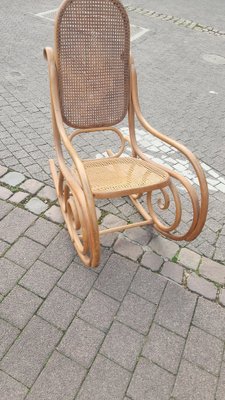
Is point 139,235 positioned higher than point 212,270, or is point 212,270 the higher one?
point 139,235

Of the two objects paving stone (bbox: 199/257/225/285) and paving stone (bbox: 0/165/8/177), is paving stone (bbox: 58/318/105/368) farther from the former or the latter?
paving stone (bbox: 0/165/8/177)

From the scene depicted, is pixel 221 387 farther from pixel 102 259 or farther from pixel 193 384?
pixel 102 259

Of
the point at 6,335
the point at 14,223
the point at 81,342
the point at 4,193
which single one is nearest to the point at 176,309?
the point at 81,342

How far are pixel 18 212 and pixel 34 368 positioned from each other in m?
1.36

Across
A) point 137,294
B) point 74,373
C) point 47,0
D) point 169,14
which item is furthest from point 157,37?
point 74,373

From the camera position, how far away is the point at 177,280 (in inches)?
102

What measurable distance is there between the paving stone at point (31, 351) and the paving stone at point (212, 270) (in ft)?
4.04

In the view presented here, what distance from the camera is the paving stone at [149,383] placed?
6.38 ft

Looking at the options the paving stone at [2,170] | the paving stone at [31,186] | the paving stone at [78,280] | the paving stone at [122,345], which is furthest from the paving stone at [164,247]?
the paving stone at [2,170]

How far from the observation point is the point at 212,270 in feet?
8.87

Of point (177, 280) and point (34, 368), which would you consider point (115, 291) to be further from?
point (34, 368)

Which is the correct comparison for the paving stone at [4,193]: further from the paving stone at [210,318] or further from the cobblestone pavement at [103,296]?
the paving stone at [210,318]

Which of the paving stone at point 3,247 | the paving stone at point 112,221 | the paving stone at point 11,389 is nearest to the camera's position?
the paving stone at point 11,389

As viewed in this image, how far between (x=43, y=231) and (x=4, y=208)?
1.51 feet
